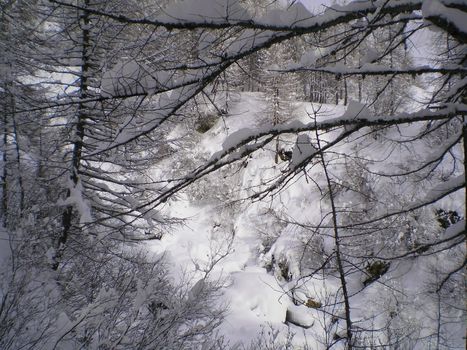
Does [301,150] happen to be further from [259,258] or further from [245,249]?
[245,249]

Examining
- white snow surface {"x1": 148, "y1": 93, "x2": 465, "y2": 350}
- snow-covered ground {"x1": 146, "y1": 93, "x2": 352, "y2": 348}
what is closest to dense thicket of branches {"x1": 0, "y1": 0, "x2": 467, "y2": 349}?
white snow surface {"x1": 148, "y1": 93, "x2": 465, "y2": 350}

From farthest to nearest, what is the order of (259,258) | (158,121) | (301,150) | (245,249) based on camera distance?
(245,249), (259,258), (301,150), (158,121)

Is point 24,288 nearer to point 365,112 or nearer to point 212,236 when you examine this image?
point 365,112

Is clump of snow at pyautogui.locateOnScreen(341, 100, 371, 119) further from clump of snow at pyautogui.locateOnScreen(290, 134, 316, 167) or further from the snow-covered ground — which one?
the snow-covered ground

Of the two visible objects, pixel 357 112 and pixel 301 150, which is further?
pixel 301 150

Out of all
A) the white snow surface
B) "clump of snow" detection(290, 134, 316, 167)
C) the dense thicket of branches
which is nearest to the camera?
the dense thicket of branches

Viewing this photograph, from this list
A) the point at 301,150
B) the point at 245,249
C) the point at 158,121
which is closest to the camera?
the point at 158,121

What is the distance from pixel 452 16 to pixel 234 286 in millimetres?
12817

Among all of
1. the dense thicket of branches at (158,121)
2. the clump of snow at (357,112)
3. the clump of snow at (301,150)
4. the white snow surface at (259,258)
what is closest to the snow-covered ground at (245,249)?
the white snow surface at (259,258)

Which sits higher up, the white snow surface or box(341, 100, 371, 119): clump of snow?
box(341, 100, 371, 119): clump of snow

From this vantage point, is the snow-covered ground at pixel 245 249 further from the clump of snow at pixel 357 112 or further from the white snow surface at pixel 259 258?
the clump of snow at pixel 357 112

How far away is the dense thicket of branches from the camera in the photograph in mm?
1661

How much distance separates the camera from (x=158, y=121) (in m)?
1.73

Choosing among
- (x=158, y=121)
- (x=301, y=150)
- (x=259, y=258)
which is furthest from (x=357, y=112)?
(x=259, y=258)
